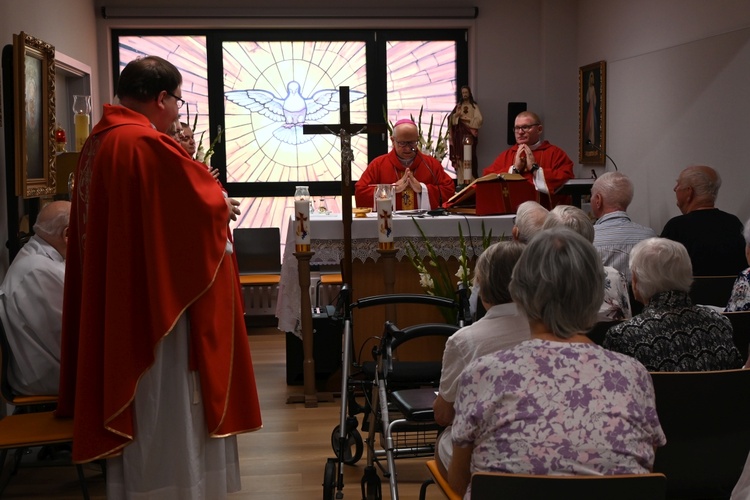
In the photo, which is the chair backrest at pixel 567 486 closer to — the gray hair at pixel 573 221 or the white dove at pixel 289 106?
the gray hair at pixel 573 221

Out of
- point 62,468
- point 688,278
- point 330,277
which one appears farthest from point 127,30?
point 688,278

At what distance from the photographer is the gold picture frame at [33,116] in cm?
480

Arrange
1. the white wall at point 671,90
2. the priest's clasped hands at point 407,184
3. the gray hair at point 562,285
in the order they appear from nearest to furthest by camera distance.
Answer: the gray hair at point 562,285
the white wall at point 671,90
the priest's clasped hands at point 407,184

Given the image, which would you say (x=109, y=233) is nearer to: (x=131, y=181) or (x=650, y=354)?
(x=131, y=181)

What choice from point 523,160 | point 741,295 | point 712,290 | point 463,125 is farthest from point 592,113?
point 741,295

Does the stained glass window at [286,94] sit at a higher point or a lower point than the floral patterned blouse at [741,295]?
higher

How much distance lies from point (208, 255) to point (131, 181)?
13.3 inches

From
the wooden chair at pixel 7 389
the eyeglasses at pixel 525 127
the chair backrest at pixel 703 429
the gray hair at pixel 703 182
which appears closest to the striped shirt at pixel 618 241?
the gray hair at pixel 703 182

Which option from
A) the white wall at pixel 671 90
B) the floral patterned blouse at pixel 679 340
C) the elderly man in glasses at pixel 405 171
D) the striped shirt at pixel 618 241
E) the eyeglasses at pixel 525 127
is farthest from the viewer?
the eyeglasses at pixel 525 127

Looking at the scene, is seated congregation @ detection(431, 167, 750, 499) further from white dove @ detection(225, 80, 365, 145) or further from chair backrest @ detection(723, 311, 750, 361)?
white dove @ detection(225, 80, 365, 145)

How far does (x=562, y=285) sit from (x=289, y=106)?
6.98 metres

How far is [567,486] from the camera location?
68.7 inches

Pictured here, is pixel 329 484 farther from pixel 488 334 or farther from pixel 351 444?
pixel 488 334

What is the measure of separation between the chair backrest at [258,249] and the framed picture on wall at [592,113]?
2916 mm
